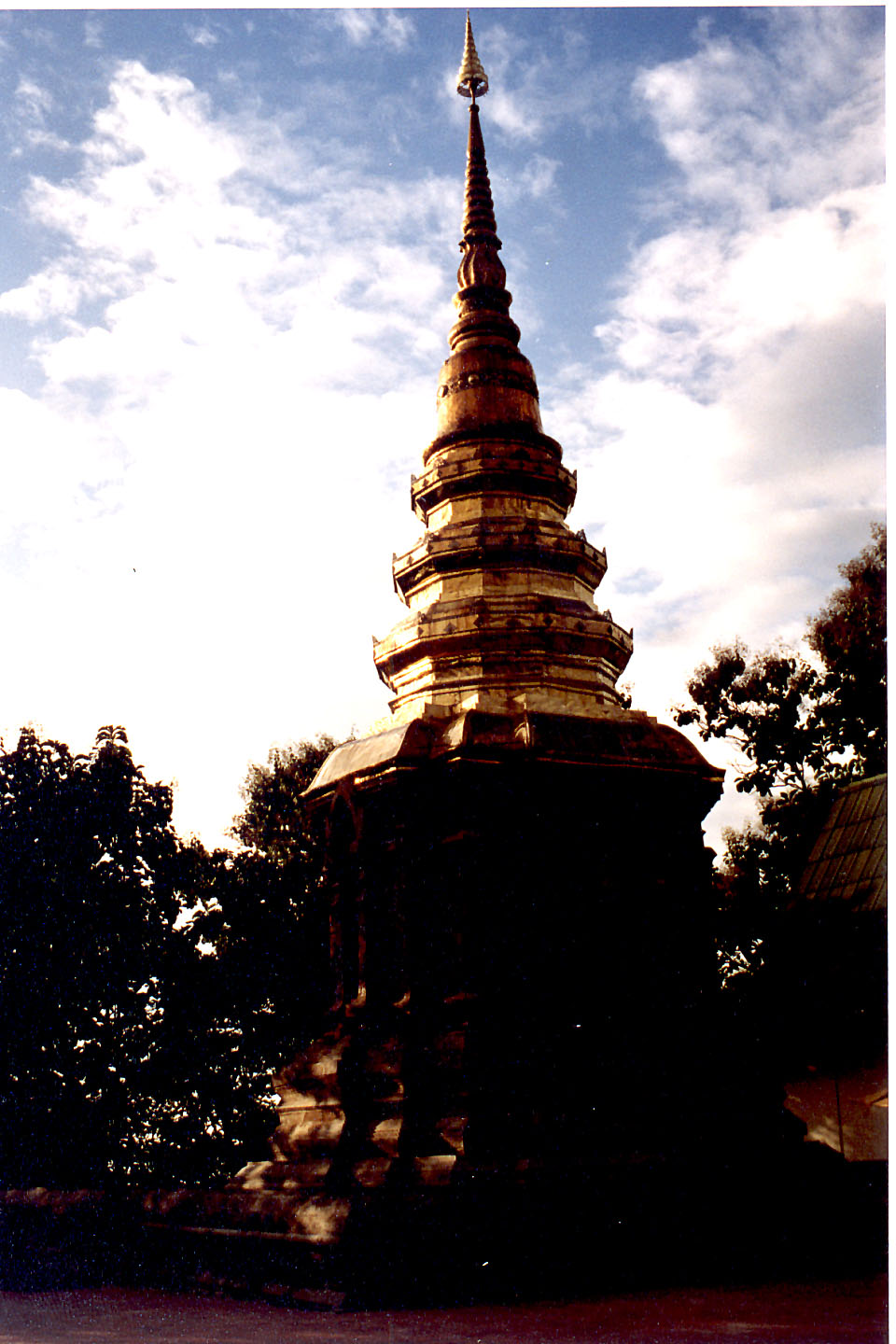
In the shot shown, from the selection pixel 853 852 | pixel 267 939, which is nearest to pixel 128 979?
pixel 267 939

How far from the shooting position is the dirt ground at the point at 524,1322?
721 centimetres

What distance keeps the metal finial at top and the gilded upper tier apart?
7.37 feet

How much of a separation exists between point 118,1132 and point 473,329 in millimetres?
13233

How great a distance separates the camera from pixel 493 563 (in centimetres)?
1432

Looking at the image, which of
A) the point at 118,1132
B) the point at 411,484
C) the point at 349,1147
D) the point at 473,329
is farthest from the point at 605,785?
the point at 118,1132

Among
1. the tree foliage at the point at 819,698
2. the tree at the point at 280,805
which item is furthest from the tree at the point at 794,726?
the tree at the point at 280,805

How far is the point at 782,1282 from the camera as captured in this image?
930cm

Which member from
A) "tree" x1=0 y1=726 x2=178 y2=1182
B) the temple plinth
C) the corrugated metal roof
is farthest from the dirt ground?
"tree" x1=0 y1=726 x2=178 y2=1182

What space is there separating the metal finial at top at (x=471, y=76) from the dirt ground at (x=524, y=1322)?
15786 mm

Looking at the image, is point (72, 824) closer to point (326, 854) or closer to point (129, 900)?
point (129, 900)

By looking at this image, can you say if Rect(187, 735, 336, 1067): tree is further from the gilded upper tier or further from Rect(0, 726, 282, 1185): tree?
the gilded upper tier

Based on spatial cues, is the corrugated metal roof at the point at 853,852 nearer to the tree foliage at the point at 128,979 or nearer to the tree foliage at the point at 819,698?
the tree foliage at the point at 819,698

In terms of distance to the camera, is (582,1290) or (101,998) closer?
(582,1290)

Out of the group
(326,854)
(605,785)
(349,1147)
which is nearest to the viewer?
(349,1147)
